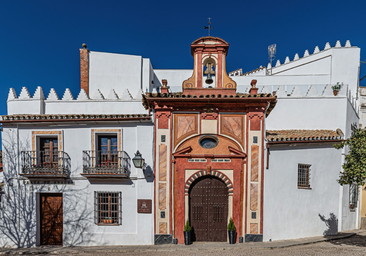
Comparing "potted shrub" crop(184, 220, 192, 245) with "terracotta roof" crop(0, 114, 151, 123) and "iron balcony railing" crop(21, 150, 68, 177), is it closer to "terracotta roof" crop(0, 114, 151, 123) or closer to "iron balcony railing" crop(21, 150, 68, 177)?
"terracotta roof" crop(0, 114, 151, 123)

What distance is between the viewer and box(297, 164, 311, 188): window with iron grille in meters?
9.82

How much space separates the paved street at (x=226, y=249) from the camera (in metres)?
8.14

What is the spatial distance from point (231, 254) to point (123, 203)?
14.6ft

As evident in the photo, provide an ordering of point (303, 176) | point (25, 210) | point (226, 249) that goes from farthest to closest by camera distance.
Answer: point (303, 176)
point (25, 210)
point (226, 249)

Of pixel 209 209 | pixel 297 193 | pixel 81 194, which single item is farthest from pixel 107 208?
pixel 297 193

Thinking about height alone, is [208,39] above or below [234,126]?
above

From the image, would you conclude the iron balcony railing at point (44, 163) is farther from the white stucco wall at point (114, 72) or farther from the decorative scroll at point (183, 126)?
the white stucco wall at point (114, 72)

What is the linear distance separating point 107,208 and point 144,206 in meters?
1.60

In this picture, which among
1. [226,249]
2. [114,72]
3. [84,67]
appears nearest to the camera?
[226,249]

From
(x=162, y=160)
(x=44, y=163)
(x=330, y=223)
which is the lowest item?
(x=330, y=223)

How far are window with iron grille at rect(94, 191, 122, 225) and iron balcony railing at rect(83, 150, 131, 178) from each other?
910 millimetres

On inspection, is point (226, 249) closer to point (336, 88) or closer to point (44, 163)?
point (44, 163)

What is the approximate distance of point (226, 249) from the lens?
8.31 m

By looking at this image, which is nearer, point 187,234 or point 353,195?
point 187,234
